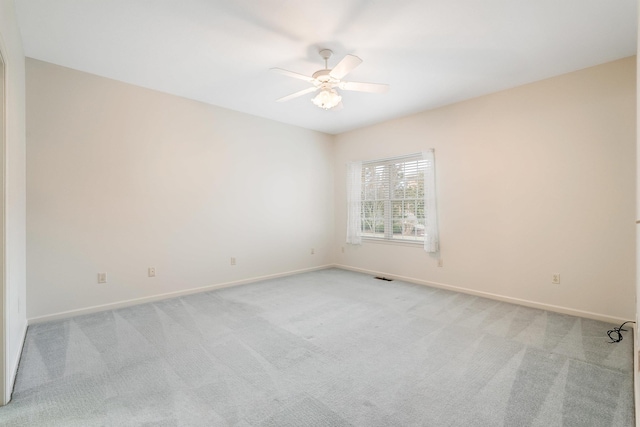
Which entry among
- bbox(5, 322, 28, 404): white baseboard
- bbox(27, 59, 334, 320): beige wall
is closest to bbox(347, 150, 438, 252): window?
bbox(27, 59, 334, 320): beige wall

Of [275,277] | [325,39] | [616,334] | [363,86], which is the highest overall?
[325,39]

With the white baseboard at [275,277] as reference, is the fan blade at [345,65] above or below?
above

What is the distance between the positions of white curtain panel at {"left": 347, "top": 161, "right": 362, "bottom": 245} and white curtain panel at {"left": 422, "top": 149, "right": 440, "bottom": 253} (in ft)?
4.29

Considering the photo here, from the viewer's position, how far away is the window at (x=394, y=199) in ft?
15.3

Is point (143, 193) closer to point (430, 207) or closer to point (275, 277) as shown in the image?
point (275, 277)

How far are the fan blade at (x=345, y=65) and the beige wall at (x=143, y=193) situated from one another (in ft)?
7.75

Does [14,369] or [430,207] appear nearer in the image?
[14,369]

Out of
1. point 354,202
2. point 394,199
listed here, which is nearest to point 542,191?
point 394,199

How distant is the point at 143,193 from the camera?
3.62 meters

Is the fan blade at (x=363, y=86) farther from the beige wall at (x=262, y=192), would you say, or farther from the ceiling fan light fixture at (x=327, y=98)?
the beige wall at (x=262, y=192)

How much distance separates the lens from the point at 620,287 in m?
2.91

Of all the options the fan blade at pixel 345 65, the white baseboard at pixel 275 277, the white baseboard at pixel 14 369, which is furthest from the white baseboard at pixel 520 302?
the white baseboard at pixel 14 369

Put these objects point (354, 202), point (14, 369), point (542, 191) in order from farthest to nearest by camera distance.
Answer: point (354, 202), point (542, 191), point (14, 369)

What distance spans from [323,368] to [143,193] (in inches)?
118
